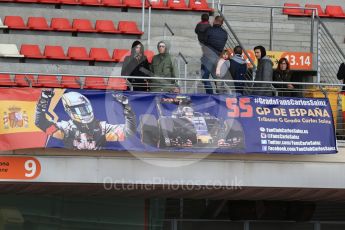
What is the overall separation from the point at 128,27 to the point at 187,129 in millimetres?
6845

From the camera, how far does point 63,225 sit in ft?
55.5

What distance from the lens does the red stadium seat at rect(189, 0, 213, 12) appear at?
21.3 metres

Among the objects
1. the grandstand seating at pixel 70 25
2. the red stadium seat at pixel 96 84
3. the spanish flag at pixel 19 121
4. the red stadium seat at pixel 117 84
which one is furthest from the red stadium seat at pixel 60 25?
the spanish flag at pixel 19 121

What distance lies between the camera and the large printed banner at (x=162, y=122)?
1412cm

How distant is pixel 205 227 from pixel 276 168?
4264 millimetres

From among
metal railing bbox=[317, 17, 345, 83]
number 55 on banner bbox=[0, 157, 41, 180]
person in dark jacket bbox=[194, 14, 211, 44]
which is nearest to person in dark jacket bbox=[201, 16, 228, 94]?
person in dark jacket bbox=[194, 14, 211, 44]

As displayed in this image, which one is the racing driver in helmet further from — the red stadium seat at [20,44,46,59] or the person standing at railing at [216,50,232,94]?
the red stadium seat at [20,44,46,59]

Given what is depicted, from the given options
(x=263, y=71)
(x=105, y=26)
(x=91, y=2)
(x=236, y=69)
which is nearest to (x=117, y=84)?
(x=236, y=69)

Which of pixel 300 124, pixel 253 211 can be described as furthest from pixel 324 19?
pixel 300 124

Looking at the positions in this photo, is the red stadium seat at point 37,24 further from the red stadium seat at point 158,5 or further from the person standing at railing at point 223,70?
the person standing at railing at point 223,70

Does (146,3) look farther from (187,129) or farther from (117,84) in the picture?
(187,129)

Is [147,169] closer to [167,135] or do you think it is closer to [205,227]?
[167,135]

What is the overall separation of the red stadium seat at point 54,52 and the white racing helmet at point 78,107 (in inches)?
220

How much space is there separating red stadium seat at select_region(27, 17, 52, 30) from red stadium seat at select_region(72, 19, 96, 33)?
2.11 feet
